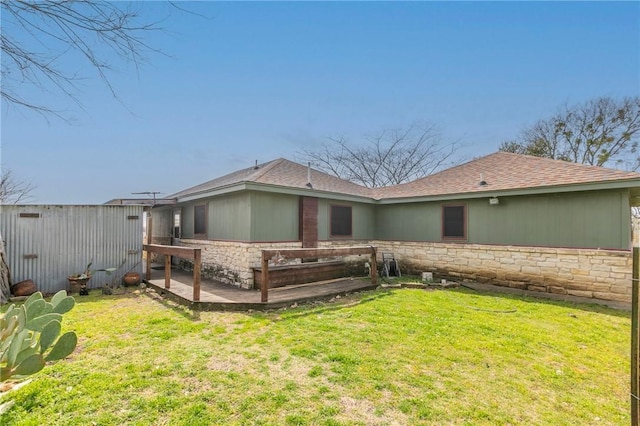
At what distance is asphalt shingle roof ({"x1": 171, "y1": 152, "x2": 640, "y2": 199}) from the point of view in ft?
24.6

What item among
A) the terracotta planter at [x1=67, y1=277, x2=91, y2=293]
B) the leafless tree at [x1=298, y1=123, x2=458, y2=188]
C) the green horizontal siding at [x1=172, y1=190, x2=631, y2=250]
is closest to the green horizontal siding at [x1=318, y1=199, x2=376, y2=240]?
the green horizontal siding at [x1=172, y1=190, x2=631, y2=250]

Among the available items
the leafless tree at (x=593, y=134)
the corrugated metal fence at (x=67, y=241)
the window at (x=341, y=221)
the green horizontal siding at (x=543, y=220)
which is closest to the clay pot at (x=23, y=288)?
the corrugated metal fence at (x=67, y=241)

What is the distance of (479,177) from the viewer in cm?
975

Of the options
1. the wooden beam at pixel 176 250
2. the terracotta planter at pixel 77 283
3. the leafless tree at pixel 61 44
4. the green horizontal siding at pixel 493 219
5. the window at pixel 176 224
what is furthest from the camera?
the window at pixel 176 224

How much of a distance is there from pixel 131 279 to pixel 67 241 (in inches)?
75.4

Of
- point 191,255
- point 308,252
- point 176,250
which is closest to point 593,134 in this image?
point 308,252

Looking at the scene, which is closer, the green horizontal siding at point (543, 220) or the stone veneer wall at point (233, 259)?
the green horizontal siding at point (543, 220)

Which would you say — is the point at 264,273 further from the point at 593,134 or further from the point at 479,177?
the point at 593,134

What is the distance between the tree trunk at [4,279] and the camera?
665 cm

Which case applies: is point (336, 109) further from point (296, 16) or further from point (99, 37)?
point (99, 37)

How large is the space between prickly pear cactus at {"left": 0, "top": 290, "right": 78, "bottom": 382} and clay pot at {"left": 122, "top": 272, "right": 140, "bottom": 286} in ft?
21.7

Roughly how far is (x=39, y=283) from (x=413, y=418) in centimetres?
961

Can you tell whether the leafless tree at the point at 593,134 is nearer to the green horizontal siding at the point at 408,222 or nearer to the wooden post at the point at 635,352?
the green horizontal siding at the point at 408,222

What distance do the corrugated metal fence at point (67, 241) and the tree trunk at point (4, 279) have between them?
0.37 m
